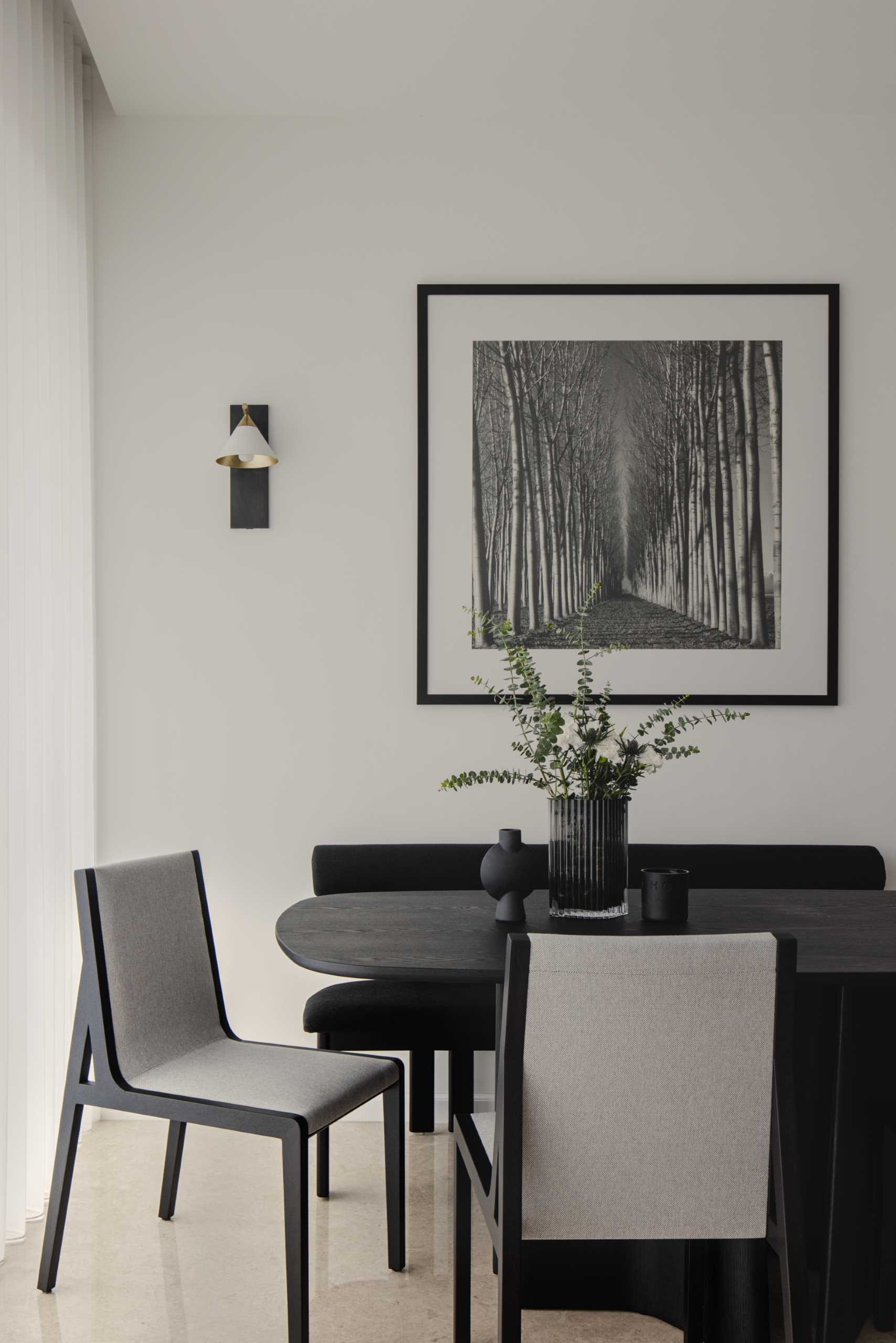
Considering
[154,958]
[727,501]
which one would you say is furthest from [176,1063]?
[727,501]

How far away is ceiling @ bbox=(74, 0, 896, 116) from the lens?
8.29 ft

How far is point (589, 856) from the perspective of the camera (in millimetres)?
1974

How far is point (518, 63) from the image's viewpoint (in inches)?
108

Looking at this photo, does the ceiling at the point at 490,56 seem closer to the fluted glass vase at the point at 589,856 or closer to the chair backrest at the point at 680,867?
the fluted glass vase at the point at 589,856

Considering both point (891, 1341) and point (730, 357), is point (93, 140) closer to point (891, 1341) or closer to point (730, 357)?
point (730, 357)

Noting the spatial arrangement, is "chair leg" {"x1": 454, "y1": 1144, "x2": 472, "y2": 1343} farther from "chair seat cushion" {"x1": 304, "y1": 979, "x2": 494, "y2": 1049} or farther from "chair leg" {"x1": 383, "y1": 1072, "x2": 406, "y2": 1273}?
"chair seat cushion" {"x1": 304, "y1": 979, "x2": 494, "y2": 1049}

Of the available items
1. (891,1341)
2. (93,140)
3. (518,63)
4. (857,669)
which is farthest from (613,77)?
(891,1341)

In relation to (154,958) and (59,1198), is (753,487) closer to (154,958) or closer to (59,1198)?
(154,958)

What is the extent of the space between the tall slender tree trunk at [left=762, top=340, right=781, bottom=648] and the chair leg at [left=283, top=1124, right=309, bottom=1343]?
6.44ft

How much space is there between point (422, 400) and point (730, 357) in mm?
929

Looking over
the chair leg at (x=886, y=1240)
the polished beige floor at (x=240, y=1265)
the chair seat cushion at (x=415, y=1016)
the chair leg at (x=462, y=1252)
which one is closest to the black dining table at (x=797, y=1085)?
the chair leg at (x=886, y=1240)

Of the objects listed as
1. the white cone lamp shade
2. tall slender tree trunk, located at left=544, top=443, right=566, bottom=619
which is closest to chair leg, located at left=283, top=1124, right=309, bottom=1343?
tall slender tree trunk, located at left=544, top=443, right=566, bottom=619

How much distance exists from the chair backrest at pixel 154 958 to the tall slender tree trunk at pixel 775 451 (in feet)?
6.02

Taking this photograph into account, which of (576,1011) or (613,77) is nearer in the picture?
(576,1011)
